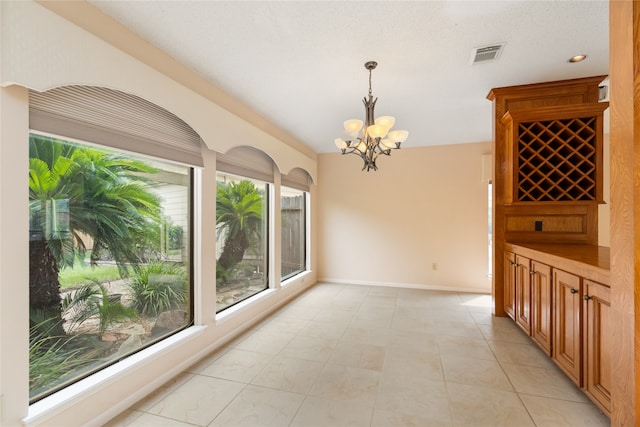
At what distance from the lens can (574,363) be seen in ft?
6.37

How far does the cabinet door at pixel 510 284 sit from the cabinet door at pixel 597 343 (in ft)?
4.28

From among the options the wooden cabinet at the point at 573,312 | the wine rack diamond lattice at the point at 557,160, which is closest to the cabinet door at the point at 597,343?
the wooden cabinet at the point at 573,312

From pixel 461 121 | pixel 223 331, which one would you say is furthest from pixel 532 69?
pixel 223 331

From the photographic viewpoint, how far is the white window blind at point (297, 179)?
4.36m

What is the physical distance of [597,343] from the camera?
173 cm

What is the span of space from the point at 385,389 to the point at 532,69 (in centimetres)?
308

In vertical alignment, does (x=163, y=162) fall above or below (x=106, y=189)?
above

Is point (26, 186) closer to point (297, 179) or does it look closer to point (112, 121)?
point (112, 121)

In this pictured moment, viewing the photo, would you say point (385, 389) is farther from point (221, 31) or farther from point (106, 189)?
point (221, 31)

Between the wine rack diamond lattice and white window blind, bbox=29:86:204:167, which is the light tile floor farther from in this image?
white window blind, bbox=29:86:204:167

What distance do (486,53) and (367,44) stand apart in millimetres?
1008

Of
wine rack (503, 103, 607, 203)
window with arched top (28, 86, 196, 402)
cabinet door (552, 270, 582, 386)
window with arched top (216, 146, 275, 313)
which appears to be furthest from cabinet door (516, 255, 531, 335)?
window with arched top (28, 86, 196, 402)

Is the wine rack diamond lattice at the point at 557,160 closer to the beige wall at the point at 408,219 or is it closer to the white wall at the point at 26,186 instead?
→ the beige wall at the point at 408,219

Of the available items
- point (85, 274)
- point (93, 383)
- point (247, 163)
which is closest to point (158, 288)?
point (85, 274)
